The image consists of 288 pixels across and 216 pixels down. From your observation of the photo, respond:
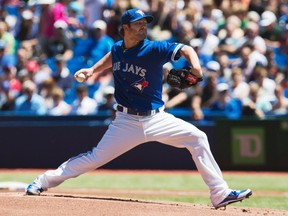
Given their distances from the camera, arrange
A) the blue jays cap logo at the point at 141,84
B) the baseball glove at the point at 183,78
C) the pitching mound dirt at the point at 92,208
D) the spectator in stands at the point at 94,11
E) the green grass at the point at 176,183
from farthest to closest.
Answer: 1. the spectator in stands at the point at 94,11
2. the green grass at the point at 176,183
3. the blue jays cap logo at the point at 141,84
4. the baseball glove at the point at 183,78
5. the pitching mound dirt at the point at 92,208

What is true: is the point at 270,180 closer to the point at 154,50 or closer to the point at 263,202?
the point at 263,202

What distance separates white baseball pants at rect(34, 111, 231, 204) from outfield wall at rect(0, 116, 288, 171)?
6285mm

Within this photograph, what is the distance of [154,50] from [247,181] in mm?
5552

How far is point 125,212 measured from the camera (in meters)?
7.11

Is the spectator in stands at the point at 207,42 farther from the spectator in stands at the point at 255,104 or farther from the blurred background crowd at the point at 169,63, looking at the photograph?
the spectator in stands at the point at 255,104

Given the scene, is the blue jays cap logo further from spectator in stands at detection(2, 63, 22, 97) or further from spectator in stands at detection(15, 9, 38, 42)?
spectator in stands at detection(15, 9, 38, 42)

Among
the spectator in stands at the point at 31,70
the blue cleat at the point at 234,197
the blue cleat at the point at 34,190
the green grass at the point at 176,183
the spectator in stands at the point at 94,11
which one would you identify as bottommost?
the green grass at the point at 176,183

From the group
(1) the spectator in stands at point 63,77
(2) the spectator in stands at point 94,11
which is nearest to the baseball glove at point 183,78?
(1) the spectator in stands at point 63,77

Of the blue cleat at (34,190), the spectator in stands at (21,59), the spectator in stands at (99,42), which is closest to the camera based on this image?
the blue cleat at (34,190)

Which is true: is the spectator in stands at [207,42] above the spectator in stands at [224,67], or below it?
above

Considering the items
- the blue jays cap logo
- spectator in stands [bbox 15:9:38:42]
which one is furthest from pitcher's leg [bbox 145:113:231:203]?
spectator in stands [bbox 15:9:38:42]

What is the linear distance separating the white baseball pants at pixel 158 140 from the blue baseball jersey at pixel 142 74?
15cm

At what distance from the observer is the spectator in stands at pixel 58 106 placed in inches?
581

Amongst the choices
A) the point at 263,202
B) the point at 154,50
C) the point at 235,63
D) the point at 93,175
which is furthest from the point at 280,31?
the point at 154,50
